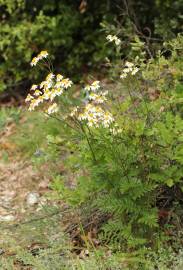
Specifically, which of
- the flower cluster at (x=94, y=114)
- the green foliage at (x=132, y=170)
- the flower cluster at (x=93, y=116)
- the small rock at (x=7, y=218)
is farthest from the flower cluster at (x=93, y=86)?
the small rock at (x=7, y=218)

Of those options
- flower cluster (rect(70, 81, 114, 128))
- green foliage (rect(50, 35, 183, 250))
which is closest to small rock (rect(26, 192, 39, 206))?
green foliage (rect(50, 35, 183, 250))

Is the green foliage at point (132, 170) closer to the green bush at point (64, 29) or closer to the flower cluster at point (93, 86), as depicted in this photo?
the flower cluster at point (93, 86)

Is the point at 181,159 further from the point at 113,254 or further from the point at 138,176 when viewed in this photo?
the point at 113,254

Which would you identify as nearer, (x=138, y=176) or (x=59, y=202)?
(x=138, y=176)

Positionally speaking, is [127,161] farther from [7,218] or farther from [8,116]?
[8,116]

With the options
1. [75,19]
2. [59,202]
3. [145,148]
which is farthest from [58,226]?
[75,19]

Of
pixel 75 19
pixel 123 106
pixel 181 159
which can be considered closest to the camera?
pixel 181 159

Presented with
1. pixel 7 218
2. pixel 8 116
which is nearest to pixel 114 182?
pixel 7 218

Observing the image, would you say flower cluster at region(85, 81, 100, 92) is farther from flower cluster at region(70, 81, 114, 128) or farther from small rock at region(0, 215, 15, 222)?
small rock at region(0, 215, 15, 222)
